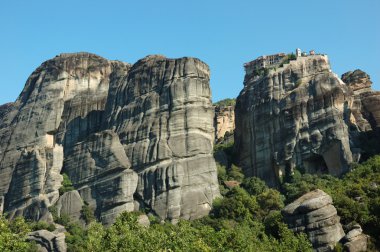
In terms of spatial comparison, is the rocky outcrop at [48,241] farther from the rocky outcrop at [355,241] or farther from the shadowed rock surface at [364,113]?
the shadowed rock surface at [364,113]

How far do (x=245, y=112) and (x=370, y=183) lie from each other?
22.3 meters

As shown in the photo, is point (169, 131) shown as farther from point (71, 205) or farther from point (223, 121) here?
point (223, 121)

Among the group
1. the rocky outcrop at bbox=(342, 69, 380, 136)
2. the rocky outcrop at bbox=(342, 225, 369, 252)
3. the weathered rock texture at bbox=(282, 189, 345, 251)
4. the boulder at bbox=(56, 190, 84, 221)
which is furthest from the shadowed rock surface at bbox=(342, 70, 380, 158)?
the boulder at bbox=(56, 190, 84, 221)

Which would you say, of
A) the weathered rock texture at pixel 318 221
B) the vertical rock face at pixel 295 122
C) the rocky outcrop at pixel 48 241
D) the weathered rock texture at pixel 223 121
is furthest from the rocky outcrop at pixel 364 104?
the rocky outcrop at pixel 48 241

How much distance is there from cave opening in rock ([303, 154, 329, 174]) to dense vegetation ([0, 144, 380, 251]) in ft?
5.19

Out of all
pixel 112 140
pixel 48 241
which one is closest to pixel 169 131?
pixel 112 140

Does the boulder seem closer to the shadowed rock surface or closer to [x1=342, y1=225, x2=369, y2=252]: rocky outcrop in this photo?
[x1=342, y1=225, x2=369, y2=252]: rocky outcrop

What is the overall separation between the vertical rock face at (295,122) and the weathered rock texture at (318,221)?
1358 centimetres

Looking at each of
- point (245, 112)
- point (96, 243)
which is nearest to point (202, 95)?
point (245, 112)

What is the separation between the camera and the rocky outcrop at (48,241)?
6078 cm

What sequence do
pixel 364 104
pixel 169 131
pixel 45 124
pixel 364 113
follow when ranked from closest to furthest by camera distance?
pixel 169 131 < pixel 364 113 < pixel 45 124 < pixel 364 104

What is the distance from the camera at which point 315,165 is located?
232 ft

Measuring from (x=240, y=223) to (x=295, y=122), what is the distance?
16.2 metres

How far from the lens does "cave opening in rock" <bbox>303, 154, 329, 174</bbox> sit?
70062 millimetres
